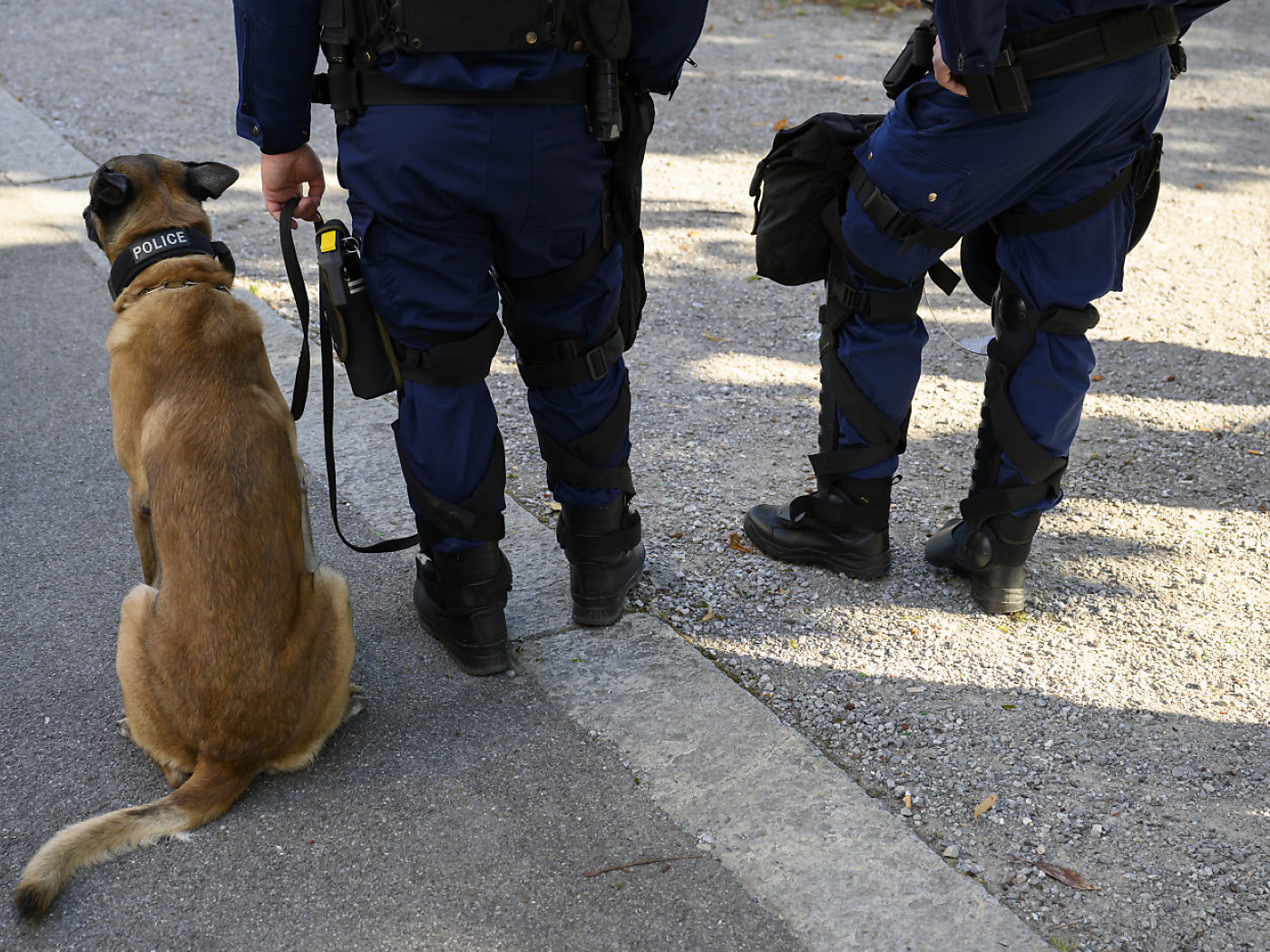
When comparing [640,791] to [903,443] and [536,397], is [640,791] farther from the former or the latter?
[903,443]

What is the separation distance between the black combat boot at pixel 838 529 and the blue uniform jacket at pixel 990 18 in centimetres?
121

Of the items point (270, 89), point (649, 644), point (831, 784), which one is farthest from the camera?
point (649, 644)

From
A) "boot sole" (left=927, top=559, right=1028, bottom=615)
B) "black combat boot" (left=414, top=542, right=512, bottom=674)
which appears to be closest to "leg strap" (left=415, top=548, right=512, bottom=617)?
"black combat boot" (left=414, top=542, right=512, bottom=674)

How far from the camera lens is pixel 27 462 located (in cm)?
367

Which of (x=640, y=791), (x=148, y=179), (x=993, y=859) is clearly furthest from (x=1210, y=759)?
(x=148, y=179)

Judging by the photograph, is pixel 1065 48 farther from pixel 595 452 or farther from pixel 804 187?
pixel 595 452

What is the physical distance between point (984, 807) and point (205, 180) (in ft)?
7.99

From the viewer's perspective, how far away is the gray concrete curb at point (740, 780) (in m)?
2.09

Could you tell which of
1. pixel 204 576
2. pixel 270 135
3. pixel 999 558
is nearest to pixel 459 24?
pixel 270 135

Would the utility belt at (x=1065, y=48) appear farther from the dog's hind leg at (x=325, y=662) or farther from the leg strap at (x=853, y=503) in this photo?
the dog's hind leg at (x=325, y=662)

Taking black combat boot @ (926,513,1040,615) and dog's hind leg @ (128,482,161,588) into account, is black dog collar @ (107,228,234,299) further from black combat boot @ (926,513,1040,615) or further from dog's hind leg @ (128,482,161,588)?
black combat boot @ (926,513,1040,615)

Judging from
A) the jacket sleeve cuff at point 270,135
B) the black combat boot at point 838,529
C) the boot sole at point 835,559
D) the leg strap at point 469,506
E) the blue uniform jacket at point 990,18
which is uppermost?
the blue uniform jacket at point 990,18

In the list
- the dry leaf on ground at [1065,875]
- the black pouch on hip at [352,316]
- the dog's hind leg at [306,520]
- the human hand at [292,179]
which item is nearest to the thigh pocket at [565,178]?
the black pouch on hip at [352,316]

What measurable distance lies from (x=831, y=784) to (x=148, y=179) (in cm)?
223
